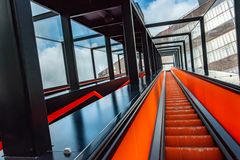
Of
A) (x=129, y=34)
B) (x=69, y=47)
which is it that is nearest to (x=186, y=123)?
(x=129, y=34)

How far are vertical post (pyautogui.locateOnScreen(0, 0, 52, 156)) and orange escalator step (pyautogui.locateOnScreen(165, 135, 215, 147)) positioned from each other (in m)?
2.62

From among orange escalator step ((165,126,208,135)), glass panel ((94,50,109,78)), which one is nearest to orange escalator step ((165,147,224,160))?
orange escalator step ((165,126,208,135))

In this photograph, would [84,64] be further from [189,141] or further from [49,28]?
[189,141]

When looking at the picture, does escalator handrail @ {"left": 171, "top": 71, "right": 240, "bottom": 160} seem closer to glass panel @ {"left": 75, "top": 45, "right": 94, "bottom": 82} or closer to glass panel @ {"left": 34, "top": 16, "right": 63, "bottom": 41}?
glass panel @ {"left": 34, "top": 16, "right": 63, "bottom": 41}

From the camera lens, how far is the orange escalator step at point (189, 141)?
3.01 m

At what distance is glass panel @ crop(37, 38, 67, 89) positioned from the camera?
867 centimetres

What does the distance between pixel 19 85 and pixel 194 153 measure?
8.46ft

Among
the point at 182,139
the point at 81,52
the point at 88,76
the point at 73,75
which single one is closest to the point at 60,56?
the point at 81,52

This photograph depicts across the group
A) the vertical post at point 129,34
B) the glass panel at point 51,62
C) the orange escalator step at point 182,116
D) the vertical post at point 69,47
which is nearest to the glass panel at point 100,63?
the glass panel at point 51,62

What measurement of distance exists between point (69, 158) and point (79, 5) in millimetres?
A: 4358

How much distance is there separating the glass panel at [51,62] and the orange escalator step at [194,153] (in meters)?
7.25

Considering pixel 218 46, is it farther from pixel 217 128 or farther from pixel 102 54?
pixel 102 54

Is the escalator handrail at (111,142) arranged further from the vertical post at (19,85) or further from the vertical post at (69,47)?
the vertical post at (69,47)

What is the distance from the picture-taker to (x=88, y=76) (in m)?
13.9
